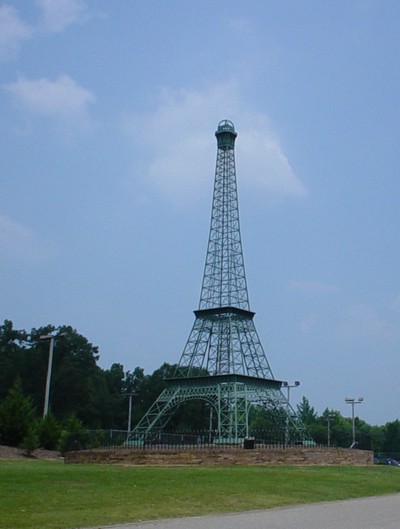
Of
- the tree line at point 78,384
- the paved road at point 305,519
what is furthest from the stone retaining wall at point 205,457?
the tree line at point 78,384

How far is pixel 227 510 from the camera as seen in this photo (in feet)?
46.5

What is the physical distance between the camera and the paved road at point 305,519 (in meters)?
11.9

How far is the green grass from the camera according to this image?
12.4 metres

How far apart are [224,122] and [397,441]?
5496cm

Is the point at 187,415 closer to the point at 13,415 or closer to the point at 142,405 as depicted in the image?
the point at 142,405

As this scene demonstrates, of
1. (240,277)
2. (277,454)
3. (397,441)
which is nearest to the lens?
(277,454)

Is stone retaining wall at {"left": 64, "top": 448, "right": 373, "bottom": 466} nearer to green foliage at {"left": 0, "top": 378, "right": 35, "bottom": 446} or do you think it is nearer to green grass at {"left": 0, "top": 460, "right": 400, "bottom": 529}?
green grass at {"left": 0, "top": 460, "right": 400, "bottom": 529}

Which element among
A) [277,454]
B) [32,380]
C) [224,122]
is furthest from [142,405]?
[277,454]

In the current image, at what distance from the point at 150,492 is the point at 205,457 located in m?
11.4

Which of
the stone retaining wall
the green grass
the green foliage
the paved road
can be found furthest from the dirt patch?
the paved road

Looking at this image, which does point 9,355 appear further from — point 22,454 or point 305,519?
point 305,519

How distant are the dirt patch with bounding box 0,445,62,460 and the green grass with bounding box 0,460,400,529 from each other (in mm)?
12611

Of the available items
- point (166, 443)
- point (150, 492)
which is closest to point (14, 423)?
point (166, 443)

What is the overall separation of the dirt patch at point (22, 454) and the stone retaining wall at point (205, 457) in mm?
4166
